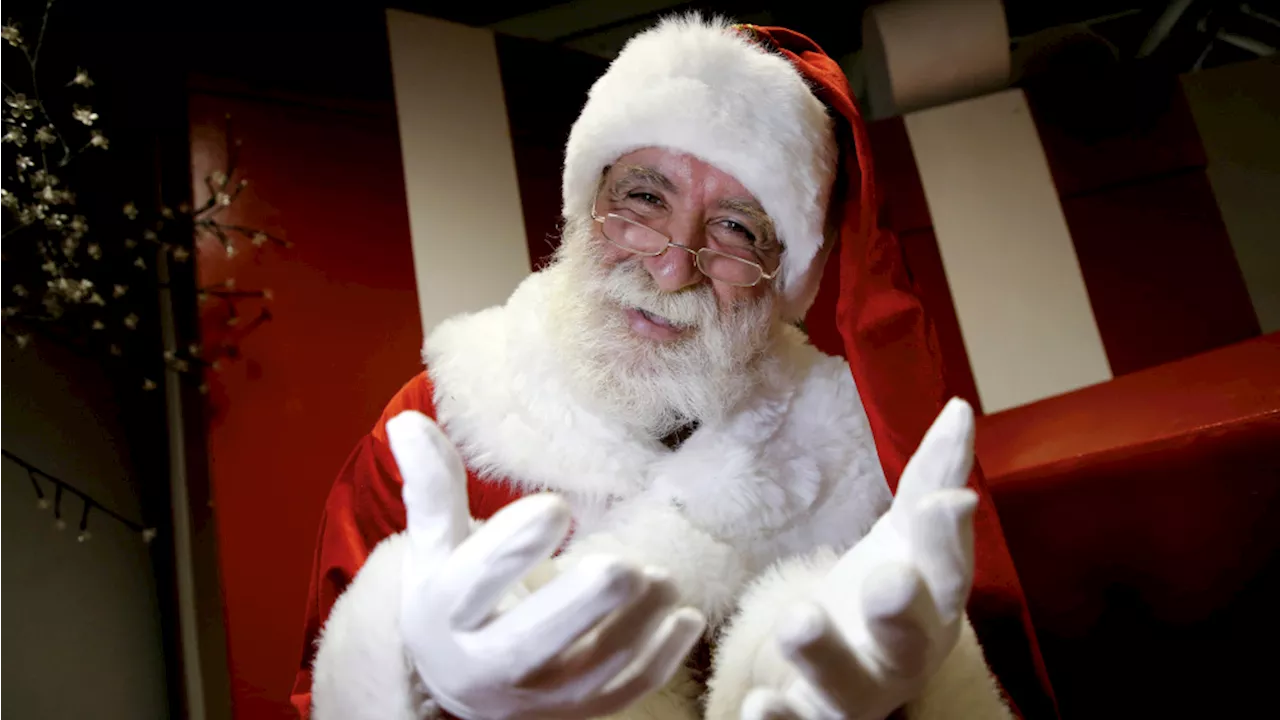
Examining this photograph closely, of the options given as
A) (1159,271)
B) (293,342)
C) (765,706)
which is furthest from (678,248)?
(1159,271)

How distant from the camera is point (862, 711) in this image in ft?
2.21

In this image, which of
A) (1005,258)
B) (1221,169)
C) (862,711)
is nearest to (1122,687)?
(862,711)

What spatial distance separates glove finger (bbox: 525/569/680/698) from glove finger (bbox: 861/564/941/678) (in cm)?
17

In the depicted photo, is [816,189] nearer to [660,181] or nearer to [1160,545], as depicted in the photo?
[660,181]

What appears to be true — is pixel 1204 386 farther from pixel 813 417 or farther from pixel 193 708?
pixel 193 708

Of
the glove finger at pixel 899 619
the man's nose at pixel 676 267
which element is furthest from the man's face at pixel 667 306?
the glove finger at pixel 899 619

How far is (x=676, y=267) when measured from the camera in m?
1.04

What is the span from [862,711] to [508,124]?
1.54 m

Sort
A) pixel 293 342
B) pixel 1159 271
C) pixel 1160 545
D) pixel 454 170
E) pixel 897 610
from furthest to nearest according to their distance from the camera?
pixel 1159 271, pixel 454 170, pixel 293 342, pixel 1160 545, pixel 897 610

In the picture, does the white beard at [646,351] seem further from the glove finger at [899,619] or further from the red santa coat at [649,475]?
the glove finger at [899,619]

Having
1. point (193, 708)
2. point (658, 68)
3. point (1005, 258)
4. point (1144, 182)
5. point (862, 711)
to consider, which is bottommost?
point (193, 708)

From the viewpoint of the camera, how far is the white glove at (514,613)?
603 millimetres

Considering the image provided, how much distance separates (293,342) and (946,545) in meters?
1.27

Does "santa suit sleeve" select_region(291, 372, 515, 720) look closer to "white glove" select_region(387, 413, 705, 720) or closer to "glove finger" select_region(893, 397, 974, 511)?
"white glove" select_region(387, 413, 705, 720)
